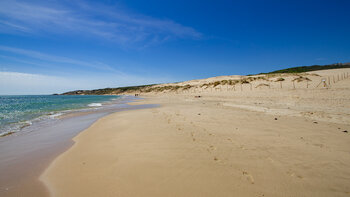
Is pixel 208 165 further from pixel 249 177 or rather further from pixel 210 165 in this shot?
pixel 249 177

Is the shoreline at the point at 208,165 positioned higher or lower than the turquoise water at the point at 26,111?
lower

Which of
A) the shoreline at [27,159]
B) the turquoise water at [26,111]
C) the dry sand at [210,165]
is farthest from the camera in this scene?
the turquoise water at [26,111]

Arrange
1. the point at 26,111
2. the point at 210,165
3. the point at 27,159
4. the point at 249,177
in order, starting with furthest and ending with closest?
the point at 26,111 → the point at 27,159 → the point at 210,165 → the point at 249,177

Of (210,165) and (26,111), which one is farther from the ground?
(26,111)

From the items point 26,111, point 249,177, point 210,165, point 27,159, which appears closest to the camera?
point 249,177

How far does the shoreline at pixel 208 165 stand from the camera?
2516 mm

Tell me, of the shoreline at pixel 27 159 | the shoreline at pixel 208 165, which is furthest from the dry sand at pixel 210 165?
the shoreline at pixel 27 159

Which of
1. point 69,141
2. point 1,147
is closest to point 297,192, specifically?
point 69,141

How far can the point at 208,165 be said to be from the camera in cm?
327

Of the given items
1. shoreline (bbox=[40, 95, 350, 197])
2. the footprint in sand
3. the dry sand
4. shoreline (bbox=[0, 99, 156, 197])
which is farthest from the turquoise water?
the footprint in sand

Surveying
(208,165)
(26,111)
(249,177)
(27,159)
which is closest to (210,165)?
(208,165)

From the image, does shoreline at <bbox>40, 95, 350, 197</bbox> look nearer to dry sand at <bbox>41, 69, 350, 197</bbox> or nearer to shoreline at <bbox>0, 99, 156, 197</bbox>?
dry sand at <bbox>41, 69, 350, 197</bbox>

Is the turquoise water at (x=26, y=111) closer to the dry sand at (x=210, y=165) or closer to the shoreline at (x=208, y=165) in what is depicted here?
the dry sand at (x=210, y=165)

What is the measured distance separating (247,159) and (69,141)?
626cm
